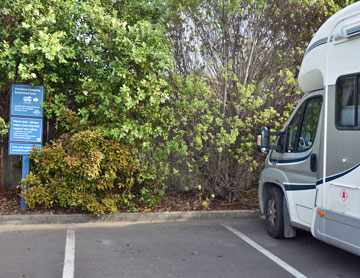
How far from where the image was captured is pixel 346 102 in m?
4.31

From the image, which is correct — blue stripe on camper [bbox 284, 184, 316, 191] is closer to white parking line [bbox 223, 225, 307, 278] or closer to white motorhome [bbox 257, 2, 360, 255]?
white motorhome [bbox 257, 2, 360, 255]

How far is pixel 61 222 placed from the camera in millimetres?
6816

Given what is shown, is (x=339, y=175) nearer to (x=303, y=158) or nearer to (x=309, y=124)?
(x=303, y=158)

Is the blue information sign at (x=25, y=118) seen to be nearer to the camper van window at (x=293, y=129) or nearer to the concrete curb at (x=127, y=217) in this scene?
the concrete curb at (x=127, y=217)

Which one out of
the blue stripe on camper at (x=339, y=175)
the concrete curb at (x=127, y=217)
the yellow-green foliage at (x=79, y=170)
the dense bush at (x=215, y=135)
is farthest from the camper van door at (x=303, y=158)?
the yellow-green foliage at (x=79, y=170)

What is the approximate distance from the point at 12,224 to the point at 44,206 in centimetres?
69

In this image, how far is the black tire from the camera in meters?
5.77

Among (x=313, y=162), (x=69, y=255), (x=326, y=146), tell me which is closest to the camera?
(x=326, y=146)

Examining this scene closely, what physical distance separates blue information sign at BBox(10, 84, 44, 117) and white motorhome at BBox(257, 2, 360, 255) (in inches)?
168

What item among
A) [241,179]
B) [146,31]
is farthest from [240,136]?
[146,31]

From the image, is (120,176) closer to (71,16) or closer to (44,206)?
(44,206)

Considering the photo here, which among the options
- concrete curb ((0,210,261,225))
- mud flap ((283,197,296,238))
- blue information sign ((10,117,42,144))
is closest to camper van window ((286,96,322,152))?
mud flap ((283,197,296,238))

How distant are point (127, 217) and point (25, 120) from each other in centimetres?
271

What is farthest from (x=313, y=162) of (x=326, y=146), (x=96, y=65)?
(x=96, y=65)
